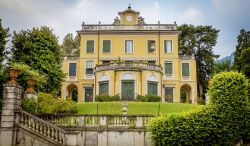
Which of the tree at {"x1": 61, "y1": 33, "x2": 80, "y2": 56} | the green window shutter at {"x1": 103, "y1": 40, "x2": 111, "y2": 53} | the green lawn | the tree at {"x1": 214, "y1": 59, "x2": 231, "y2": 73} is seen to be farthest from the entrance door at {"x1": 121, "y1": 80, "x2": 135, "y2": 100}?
the tree at {"x1": 61, "y1": 33, "x2": 80, "y2": 56}

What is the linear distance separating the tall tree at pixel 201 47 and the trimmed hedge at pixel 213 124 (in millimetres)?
38899

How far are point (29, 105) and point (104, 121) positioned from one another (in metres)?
5.81

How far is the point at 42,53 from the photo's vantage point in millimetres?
35688

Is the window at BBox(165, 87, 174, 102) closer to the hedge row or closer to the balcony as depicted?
the balcony

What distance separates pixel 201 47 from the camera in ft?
193

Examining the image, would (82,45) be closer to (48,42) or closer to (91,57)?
(91,57)

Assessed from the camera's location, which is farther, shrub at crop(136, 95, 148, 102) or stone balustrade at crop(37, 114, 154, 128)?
shrub at crop(136, 95, 148, 102)

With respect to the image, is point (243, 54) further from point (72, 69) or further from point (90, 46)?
point (72, 69)

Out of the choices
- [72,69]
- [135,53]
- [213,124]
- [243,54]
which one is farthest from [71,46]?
[213,124]

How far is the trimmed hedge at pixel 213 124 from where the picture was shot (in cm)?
1744

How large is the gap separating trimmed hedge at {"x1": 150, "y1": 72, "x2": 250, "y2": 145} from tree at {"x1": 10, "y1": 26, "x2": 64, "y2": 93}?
1806 cm

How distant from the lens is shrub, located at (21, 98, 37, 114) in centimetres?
2295

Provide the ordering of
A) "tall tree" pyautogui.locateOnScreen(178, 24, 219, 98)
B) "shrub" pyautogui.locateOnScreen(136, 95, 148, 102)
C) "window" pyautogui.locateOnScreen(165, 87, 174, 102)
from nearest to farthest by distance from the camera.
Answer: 1. "shrub" pyautogui.locateOnScreen(136, 95, 148, 102)
2. "window" pyautogui.locateOnScreen(165, 87, 174, 102)
3. "tall tree" pyautogui.locateOnScreen(178, 24, 219, 98)

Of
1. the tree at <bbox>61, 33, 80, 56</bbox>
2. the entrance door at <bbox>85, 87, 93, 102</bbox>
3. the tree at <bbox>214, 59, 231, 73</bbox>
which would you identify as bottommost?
the entrance door at <bbox>85, 87, 93, 102</bbox>
